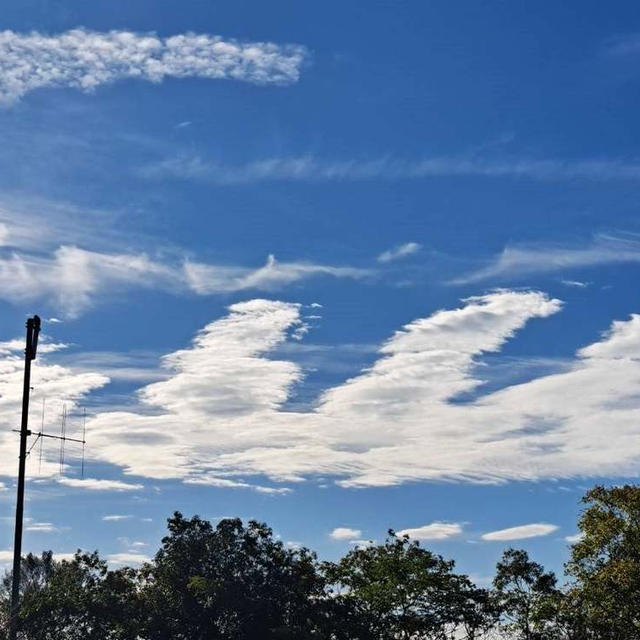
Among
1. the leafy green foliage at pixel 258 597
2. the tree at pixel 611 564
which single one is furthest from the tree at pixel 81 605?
the tree at pixel 611 564

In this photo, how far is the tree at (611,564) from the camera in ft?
131

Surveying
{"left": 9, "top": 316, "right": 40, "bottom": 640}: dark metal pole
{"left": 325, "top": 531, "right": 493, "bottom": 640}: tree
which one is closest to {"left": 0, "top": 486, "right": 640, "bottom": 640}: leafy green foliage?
{"left": 325, "top": 531, "right": 493, "bottom": 640}: tree

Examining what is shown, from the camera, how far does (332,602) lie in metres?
55.1

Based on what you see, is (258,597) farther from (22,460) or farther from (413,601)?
(22,460)

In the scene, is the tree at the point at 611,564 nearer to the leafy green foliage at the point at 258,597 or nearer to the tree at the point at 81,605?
the leafy green foliage at the point at 258,597

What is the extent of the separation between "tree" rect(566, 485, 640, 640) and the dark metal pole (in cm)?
2490

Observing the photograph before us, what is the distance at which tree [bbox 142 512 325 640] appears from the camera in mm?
53031

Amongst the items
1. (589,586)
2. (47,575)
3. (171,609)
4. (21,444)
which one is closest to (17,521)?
(21,444)

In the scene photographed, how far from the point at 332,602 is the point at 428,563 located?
230 inches

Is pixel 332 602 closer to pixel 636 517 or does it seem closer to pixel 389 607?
pixel 389 607

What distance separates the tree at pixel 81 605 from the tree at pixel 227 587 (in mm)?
1259

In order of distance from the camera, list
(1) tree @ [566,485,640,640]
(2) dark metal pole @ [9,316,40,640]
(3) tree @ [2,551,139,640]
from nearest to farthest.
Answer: (2) dark metal pole @ [9,316,40,640]
(1) tree @ [566,485,640,640]
(3) tree @ [2,551,139,640]

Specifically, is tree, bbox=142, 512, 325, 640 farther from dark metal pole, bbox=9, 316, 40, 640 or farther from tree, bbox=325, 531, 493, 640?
dark metal pole, bbox=9, 316, 40, 640

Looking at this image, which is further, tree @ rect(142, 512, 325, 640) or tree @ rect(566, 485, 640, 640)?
tree @ rect(142, 512, 325, 640)
